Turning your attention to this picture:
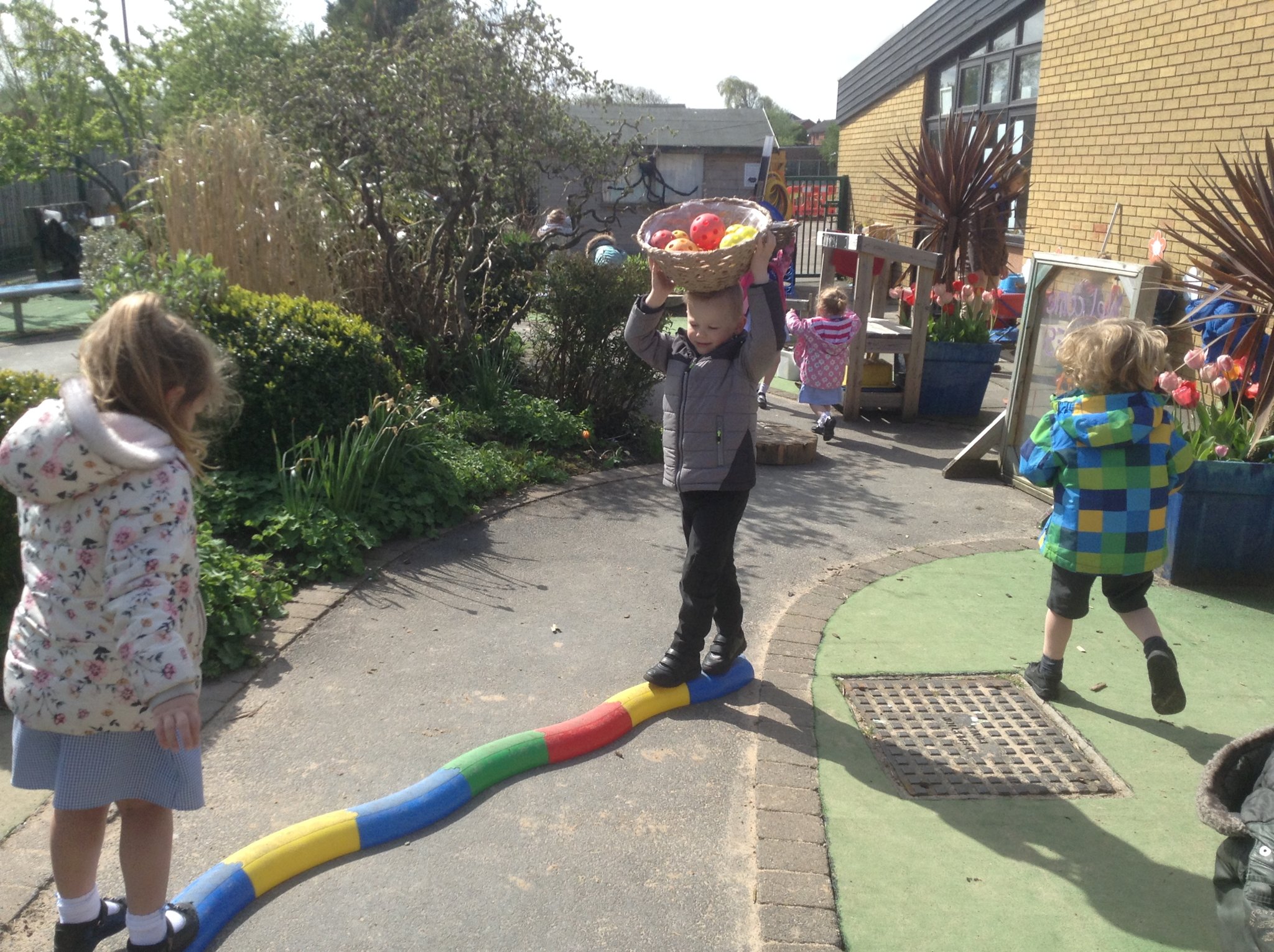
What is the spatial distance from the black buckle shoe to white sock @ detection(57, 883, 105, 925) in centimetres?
211

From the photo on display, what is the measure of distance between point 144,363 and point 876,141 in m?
20.0

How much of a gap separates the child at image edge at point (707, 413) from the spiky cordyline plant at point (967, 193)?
991 centimetres

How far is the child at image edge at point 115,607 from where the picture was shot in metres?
2.32

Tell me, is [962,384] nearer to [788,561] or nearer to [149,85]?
[788,561]

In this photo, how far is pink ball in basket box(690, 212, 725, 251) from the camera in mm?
4191

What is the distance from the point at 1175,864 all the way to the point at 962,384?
23.3ft

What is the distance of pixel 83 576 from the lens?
2406 millimetres

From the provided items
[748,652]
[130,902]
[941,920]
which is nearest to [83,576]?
[130,902]

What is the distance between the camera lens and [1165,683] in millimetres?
3914

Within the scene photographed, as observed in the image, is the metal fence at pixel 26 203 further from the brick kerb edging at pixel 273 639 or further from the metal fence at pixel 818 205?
the brick kerb edging at pixel 273 639

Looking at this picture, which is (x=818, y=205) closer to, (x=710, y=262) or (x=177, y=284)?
(x=177, y=284)

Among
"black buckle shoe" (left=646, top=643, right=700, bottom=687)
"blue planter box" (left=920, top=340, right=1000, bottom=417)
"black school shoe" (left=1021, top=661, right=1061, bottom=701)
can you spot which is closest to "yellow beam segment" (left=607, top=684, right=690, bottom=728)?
"black buckle shoe" (left=646, top=643, right=700, bottom=687)

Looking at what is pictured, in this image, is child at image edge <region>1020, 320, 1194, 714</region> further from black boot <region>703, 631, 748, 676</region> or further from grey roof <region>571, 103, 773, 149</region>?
grey roof <region>571, 103, 773, 149</region>

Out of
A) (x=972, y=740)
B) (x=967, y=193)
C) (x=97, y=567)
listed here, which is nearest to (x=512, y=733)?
(x=972, y=740)
